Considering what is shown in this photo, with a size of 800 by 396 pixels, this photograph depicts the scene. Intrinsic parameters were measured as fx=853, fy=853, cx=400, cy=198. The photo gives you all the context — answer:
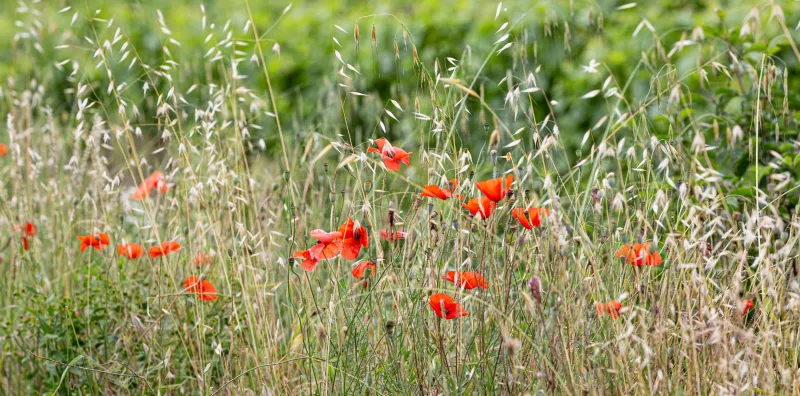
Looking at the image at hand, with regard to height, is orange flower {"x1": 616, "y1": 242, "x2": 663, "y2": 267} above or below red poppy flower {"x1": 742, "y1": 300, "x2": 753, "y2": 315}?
above

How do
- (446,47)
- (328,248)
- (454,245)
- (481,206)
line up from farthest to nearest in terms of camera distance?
(446,47) → (454,245) → (328,248) → (481,206)

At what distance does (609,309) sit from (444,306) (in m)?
0.35

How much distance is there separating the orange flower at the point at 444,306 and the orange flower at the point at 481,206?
0.19m

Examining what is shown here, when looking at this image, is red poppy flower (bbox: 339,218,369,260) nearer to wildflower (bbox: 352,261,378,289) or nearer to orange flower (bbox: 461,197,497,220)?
wildflower (bbox: 352,261,378,289)

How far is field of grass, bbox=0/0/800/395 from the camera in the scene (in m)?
1.85

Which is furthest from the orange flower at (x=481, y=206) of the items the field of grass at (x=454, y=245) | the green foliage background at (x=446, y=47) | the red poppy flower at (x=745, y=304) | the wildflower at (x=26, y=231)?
the wildflower at (x=26, y=231)

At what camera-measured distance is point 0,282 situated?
9.61 ft

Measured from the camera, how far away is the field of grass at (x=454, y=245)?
6.07 ft

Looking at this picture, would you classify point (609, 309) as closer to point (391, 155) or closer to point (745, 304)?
point (745, 304)

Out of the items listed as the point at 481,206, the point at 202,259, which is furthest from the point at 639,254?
the point at 202,259

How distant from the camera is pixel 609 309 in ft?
5.87

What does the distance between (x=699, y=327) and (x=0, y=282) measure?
228 cm

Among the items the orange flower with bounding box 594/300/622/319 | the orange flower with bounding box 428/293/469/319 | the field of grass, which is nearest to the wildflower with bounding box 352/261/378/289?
the field of grass

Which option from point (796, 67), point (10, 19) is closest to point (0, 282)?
point (796, 67)
